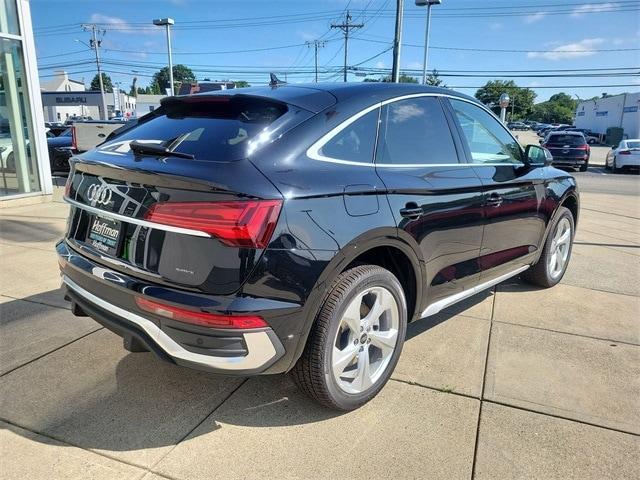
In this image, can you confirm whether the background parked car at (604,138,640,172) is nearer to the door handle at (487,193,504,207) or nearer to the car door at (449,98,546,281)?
the car door at (449,98,546,281)

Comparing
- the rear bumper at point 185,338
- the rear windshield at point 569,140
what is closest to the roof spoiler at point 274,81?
the rear bumper at point 185,338

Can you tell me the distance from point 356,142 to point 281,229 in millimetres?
805

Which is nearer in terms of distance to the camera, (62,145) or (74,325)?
(74,325)

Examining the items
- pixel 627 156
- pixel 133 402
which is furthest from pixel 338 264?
pixel 627 156

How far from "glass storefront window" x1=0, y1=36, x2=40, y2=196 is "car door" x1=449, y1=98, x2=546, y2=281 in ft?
28.1

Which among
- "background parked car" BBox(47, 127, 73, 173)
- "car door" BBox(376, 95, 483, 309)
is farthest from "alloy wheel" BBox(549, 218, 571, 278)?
"background parked car" BBox(47, 127, 73, 173)

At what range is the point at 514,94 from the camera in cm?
10900

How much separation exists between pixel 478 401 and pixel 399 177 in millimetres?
1380

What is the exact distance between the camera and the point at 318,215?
2.34 m

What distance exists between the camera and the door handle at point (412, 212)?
2795mm

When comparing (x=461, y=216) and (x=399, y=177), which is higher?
(x=399, y=177)

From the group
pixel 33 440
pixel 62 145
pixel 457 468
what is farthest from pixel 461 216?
pixel 62 145

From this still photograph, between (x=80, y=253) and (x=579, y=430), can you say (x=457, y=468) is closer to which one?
(x=579, y=430)

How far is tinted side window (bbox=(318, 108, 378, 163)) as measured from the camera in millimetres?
2590
